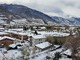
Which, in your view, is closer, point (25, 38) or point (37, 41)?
point (37, 41)

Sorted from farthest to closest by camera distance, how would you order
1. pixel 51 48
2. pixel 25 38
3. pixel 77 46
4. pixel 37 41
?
pixel 25 38 < pixel 37 41 < pixel 51 48 < pixel 77 46

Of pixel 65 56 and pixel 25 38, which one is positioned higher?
pixel 65 56

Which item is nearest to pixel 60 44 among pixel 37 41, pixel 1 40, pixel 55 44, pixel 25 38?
pixel 55 44

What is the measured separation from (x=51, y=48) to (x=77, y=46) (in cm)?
1508

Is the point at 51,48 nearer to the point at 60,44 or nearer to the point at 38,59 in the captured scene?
the point at 60,44

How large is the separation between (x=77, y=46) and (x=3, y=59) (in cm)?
1235

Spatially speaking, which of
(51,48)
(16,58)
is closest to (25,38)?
(51,48)

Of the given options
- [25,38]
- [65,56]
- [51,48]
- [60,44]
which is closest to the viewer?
[65,56]

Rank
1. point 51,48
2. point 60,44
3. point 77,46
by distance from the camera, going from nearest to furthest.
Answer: point 77,46
point 51,48
point 60,44

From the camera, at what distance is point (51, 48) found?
40781mm

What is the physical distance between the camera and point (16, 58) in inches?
1324

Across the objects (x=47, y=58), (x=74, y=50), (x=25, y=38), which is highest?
(x=74, y=50)

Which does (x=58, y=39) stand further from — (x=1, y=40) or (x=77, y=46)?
(x=77, y=46)

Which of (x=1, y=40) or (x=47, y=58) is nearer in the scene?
(x=47, y=58)
